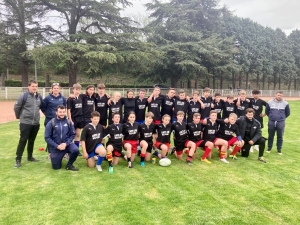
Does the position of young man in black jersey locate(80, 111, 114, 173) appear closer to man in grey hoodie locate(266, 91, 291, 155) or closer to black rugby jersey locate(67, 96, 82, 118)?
black rugby jersey locate(67, 96, 82, 118)

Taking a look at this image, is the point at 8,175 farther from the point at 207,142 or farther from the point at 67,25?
the point at 67,25

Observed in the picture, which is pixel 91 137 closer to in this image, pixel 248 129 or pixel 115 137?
pixel 115 137

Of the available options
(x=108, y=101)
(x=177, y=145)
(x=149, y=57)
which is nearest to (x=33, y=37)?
(x=149, y=57)

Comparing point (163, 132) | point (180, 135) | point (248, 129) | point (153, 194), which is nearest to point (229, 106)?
point (248, 129)

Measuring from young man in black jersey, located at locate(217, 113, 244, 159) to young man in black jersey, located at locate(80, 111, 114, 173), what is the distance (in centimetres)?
272

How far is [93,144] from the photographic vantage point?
469 cm

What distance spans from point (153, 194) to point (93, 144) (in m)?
1.69

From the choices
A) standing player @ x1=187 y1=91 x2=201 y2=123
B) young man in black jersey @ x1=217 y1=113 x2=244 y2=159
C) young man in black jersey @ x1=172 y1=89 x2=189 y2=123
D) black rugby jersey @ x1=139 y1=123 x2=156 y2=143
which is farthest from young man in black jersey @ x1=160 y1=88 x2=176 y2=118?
young man in black jersey @ x1=217 y1=113 x2=244 y2=159

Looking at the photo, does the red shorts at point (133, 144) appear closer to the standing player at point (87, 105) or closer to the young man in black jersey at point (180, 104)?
the standing player at point (87, 105)

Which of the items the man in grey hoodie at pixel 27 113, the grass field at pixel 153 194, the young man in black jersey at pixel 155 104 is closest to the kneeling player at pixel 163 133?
the grass field at pixel 153 194

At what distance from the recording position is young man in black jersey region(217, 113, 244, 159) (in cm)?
553

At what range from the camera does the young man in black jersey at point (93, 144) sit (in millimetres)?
4590

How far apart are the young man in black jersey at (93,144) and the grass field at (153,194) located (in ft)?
0.71

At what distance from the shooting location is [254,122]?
579 centimetres
